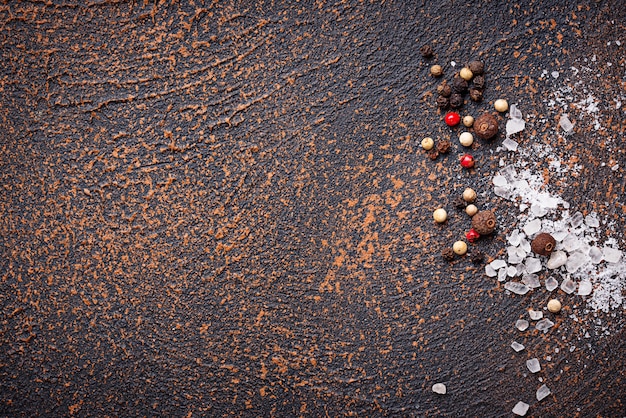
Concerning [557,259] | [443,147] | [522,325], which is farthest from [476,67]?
[522,325]

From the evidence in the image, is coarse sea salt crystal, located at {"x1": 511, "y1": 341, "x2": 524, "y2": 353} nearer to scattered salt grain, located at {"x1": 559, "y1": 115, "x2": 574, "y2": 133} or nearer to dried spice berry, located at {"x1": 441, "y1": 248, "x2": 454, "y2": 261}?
dried spice berry, located at {"x1": 441, "y1": 248, "x2": 454, "y2": 261}

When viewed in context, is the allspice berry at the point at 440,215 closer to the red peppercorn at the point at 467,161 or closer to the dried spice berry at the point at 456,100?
the red peppercorn at the point at 467,161

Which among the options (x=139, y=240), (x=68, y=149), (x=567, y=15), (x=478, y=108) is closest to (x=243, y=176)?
(x=139, y=240)

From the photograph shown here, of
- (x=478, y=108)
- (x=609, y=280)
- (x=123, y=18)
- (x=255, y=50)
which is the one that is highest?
(x=123, y=18)

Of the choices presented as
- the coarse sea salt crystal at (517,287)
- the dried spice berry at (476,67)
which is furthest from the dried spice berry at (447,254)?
the dried spice berry at (476,67)

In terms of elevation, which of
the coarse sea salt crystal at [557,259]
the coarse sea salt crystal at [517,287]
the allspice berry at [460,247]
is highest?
the allspice berry at [460,247]

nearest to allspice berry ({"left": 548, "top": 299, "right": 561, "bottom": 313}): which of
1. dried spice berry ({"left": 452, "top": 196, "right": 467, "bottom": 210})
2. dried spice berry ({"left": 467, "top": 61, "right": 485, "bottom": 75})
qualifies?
dried spice berry ({"left": 452, "top": 196, "right": 467, "bottom": 210})

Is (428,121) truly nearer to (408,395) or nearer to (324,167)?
(324,167)
